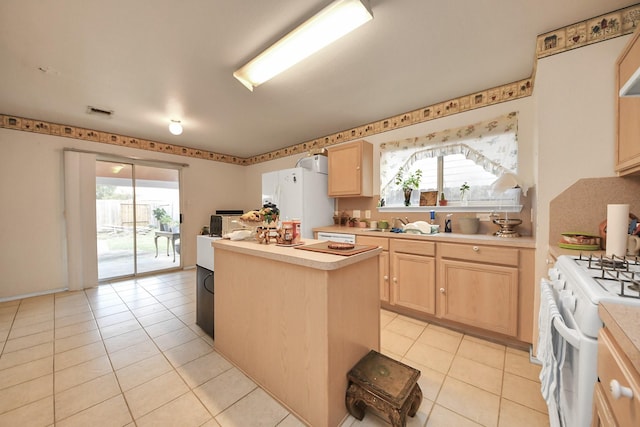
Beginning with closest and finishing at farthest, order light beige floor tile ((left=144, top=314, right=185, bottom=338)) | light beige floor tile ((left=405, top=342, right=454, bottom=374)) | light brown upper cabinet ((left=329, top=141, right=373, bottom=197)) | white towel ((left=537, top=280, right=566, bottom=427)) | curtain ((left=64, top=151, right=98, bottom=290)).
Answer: white towel ((left=537, top=280, right=566, bottom=427))
light beige floor tile ((left=405, top=342, right=454, bottom=374))
light beige floor tile ((left=144, top=314, right=185, bottom=338))
light brown upper cabinet ((left=329, top=141, right=373, bottom=197))
curtain ((left=64, top=151, right=98, bottom=290))

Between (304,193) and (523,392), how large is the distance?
2.71m

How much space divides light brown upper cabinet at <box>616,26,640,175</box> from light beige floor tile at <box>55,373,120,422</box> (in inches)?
130

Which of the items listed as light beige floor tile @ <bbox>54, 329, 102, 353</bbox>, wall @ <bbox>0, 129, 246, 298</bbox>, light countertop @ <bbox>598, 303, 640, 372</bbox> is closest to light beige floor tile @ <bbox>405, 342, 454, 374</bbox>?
light countertop @ <bbox>598, 303, 640, 372</bbox>

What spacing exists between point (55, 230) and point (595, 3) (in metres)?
5.82

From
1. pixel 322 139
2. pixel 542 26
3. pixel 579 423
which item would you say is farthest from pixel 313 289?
pixel 322 139

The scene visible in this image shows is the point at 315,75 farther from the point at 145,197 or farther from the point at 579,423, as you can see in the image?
the point at 145,197

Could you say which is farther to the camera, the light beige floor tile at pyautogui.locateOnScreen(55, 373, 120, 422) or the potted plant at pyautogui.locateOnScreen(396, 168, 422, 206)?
the potted plant at pyautogui.locateOnScreen(396, 168, 422, 206)

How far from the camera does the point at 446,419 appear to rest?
1274mm

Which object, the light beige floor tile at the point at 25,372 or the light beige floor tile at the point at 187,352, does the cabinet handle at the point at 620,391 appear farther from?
the light beige floor tile at the point at 25,372

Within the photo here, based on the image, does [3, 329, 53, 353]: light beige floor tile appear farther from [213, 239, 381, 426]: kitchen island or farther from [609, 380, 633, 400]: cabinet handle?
[609, 380, 633, 400]: cabinet handle

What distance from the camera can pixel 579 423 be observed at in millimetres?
775

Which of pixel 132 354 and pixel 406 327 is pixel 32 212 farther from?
pixel 406 327

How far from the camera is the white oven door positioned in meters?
0.74

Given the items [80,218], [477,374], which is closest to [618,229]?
[477,374]
